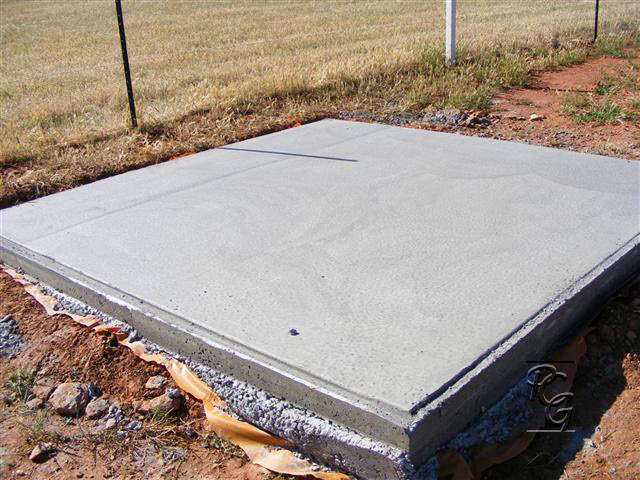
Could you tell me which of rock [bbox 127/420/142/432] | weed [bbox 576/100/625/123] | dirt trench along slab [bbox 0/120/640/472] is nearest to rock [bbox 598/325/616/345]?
dirt trench along slab [bbox 0/120/640/472]

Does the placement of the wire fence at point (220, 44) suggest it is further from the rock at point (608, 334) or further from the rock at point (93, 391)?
the rock at point (608, 334)

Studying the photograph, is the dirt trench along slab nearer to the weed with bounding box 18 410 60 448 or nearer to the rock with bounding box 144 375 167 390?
the rock with bounding box 144 375 167 390

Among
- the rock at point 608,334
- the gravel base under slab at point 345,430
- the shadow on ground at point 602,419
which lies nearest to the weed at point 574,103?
the shadow on ground at point 602,419

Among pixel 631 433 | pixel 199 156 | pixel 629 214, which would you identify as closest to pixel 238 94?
pixel 199 156

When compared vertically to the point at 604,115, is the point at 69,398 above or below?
below

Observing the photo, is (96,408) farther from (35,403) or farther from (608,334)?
(608,334)

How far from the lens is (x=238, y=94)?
26.8 feet

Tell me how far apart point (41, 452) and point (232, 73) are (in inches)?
351

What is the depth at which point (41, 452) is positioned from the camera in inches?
113

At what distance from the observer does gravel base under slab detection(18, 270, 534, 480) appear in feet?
8.21

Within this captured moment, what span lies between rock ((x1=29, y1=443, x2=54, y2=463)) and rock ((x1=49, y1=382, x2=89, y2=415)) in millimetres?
235

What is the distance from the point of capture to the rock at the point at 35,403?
124 inches

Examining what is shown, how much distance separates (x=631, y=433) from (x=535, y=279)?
33.4 inches

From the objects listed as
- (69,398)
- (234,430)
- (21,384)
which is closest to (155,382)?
(69,398)
